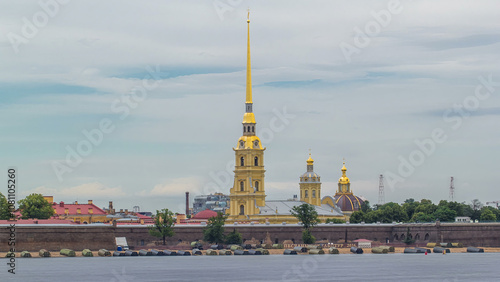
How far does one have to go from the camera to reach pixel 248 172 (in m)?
187

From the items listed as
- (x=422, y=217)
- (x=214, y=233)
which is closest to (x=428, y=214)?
(x=422, y=217)

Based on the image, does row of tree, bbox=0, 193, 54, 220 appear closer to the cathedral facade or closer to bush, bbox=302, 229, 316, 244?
the cathedral facade

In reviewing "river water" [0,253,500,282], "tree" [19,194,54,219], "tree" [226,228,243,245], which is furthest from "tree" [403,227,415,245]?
"tree" [19,194,54,219]

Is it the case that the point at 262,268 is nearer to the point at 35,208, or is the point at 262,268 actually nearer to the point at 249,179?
the point at 35,208

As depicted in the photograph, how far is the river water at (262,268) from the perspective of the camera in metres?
98.5

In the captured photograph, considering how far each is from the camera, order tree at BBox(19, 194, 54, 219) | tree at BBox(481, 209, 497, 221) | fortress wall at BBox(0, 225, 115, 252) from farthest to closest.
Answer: tree at BBox(481, 209, 497, 221)
tree at BBox(19, 194, 54, 219)
fortress wall at BBox(0, 225, 115, 252)

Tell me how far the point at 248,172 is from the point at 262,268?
77.0 metres

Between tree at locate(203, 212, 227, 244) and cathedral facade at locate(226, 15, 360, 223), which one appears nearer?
tree at locate(203, 212, 227, 244)

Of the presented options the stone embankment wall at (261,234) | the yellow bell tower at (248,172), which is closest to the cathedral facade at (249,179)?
the yellow bell tower at (248,172)

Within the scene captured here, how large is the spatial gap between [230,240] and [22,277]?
5179 centimetres

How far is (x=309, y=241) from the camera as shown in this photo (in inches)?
5866

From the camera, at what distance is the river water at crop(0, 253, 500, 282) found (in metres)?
98.5

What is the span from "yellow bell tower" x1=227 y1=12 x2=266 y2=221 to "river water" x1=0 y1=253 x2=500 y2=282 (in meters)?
50.8

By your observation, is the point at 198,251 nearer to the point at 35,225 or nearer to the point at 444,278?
the point at 35,225
